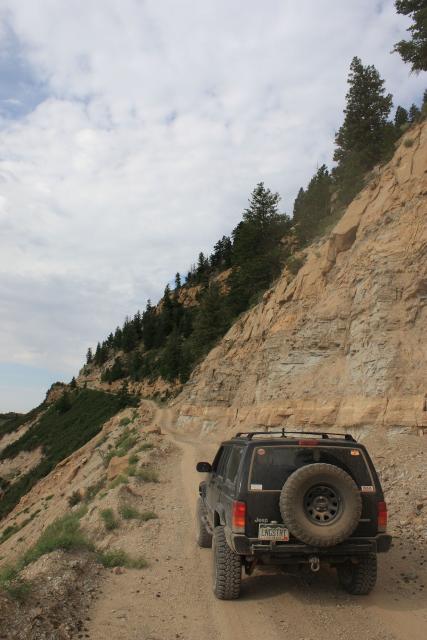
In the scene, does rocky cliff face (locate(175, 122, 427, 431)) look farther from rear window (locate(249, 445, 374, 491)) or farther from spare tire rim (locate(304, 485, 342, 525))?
spare tire rim (locate(304, 485, 342, 525))

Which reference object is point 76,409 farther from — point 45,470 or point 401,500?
point 401,500

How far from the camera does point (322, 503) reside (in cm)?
600

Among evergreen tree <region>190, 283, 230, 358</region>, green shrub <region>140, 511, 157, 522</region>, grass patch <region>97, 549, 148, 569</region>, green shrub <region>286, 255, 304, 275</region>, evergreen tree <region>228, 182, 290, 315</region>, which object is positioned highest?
evergreen tree <region>228, 182, 290, 315</region>

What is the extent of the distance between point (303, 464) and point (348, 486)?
25.5 inches

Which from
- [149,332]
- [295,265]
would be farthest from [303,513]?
[149,332]

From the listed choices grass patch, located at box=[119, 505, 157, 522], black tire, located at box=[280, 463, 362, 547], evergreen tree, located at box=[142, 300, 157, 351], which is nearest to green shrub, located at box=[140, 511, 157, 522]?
grass patch, located at box=[119, 505, 157, 522]

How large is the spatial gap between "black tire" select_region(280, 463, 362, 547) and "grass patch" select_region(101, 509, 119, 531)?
6251 mm

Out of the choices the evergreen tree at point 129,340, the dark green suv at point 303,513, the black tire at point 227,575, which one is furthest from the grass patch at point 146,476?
the evergreen tree at point 129,340

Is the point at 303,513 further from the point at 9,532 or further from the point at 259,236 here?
the point at 259,236

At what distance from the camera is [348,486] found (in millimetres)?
5922

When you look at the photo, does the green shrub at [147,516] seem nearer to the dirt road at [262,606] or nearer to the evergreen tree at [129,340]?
the dirt road at [262,606]

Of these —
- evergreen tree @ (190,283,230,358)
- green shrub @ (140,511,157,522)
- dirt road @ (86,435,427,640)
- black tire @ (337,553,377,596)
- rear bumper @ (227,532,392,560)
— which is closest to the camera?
dirt road @ (86,435,427,640)

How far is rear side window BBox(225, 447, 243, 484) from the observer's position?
6.89m

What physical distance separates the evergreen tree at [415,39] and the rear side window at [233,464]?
23595 mm
